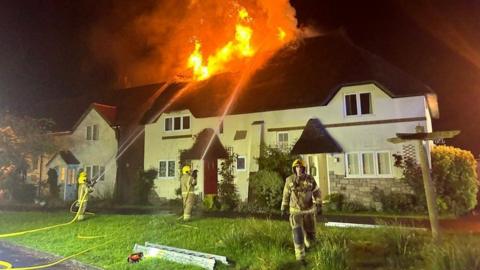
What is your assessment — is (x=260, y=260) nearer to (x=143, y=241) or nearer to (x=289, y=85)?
(x=143, y=241)

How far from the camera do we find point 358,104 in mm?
19203

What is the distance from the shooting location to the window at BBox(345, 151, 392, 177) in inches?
715

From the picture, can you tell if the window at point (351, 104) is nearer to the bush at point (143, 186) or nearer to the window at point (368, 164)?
the window at point (368, 164)

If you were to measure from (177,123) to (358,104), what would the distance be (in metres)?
11.6

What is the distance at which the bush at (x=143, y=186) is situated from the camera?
79.4ft

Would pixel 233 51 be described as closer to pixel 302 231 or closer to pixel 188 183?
pixel 188 183

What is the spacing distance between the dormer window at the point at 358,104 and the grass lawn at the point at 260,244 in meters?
9.86

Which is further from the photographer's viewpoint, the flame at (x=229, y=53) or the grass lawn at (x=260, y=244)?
the flame at (x=229, y=53)

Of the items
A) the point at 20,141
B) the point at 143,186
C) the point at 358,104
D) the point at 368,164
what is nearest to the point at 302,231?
the point at 368,164

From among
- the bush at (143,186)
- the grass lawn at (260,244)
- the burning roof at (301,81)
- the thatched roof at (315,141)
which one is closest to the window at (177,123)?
the burning roof at (301,81)

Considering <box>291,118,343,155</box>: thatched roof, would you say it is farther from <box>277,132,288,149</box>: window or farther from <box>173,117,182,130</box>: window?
<box>173,117,182,130</box>: window

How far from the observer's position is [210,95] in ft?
81.4

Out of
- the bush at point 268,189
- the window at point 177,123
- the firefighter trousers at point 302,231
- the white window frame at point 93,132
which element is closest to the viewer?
the firefighter trousers at point 302,231

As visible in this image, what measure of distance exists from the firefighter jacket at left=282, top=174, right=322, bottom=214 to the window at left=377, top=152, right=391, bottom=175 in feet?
36.3
